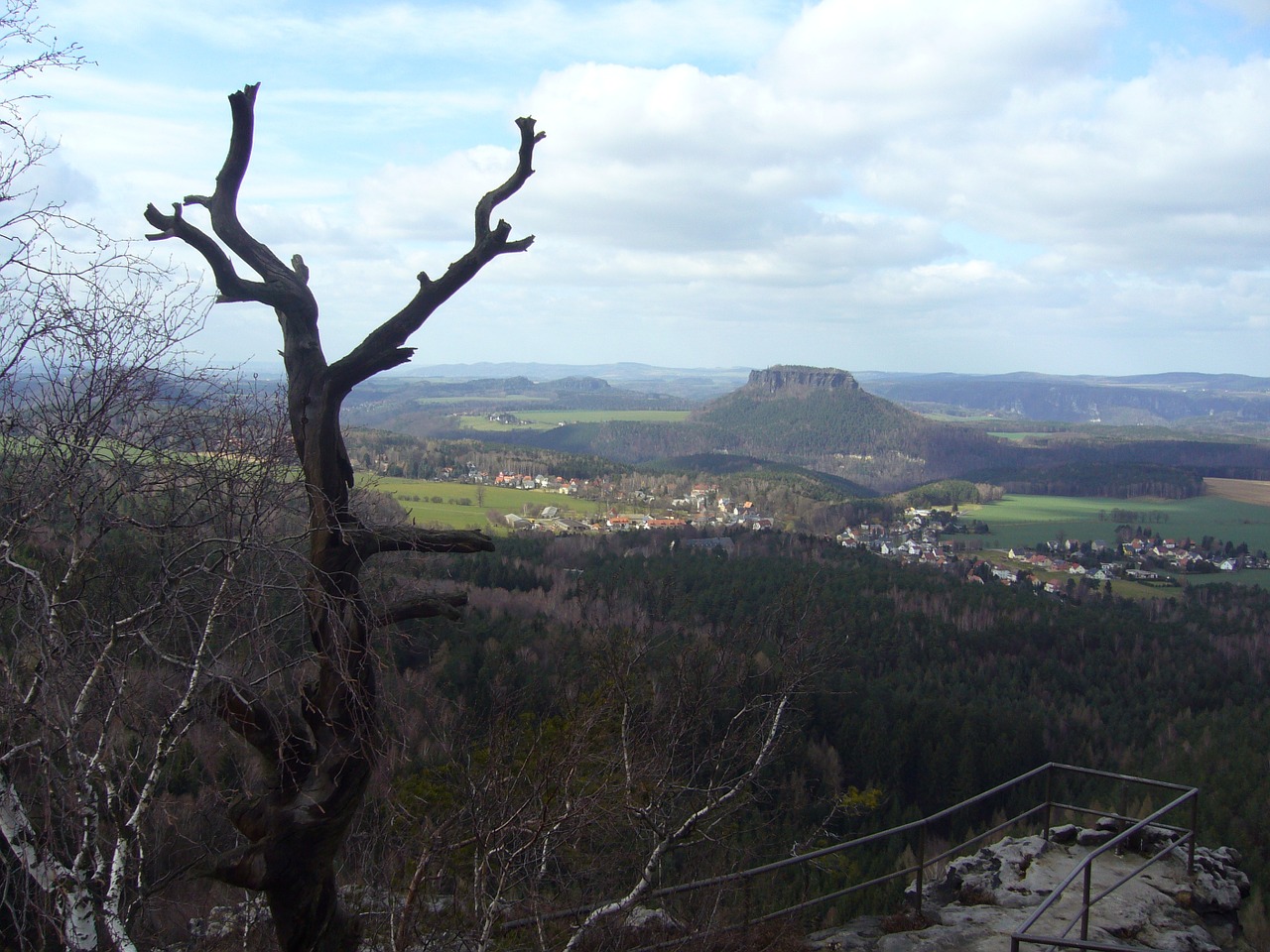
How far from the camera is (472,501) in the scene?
59156mm

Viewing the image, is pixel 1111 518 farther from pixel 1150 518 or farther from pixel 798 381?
pixel 798 381

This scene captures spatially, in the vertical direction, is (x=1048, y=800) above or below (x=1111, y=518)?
above

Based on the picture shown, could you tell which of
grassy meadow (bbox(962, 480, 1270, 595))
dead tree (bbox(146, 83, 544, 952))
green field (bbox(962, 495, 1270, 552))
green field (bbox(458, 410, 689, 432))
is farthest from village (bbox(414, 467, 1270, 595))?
dead tree (bbox(146, 83, 544, 952))

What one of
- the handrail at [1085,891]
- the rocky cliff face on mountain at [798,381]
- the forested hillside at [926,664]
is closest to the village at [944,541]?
the forested hillside at [926,664]

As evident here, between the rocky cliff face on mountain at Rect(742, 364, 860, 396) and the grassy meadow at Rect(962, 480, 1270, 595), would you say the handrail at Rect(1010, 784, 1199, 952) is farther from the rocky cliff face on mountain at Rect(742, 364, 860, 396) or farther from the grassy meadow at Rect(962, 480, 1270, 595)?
the rocky cliff face on mountain at Rect(742, 364, 860, 396)

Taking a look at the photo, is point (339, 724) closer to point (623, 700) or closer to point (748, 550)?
point (623, 700)

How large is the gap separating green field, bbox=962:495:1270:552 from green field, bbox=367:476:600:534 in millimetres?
33582

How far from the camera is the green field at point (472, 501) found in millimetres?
46375

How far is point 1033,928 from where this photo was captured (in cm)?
800

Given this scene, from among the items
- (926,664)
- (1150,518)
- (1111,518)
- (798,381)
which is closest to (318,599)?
(926,664)

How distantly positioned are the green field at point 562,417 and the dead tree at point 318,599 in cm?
11611

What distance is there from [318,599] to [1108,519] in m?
89.1

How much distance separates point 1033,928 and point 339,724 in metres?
6.79

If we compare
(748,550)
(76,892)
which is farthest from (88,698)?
(748,550)
